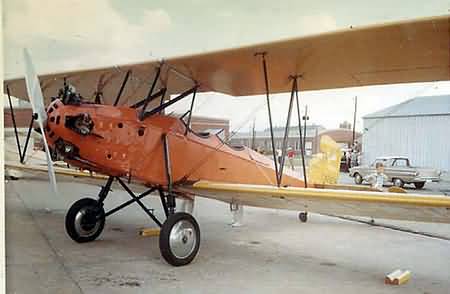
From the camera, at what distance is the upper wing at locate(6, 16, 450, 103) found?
191 cm

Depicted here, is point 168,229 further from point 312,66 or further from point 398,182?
point 398,182

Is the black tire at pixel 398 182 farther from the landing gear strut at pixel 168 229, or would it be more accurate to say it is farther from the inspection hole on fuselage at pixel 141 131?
the inspection hole on fuselage at pixel 141 131

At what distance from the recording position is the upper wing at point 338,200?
7.05 feet

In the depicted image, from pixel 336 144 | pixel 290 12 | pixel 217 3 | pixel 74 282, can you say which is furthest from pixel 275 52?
pixel 336 144

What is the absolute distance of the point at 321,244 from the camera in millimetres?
3537

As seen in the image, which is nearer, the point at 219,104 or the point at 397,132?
the point at 219,104

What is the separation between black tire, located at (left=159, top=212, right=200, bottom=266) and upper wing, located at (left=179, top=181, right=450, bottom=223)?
0.33m

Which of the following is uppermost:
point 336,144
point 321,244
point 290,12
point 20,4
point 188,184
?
point 290,12

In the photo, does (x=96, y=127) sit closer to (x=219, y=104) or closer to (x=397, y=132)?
(x=219, y=104)

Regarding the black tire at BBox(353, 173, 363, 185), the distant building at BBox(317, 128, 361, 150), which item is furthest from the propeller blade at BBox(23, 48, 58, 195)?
the black tire at BBox(353, 173, 363, 185)

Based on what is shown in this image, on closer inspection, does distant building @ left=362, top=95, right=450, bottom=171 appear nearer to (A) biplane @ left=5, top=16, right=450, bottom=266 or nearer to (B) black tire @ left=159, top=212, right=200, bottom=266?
(A) biplane @ left=5, top=16, right=450, bottom=266

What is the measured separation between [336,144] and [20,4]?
13.1ft

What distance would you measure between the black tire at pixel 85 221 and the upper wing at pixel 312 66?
95cm

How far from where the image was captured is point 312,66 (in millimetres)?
2676
